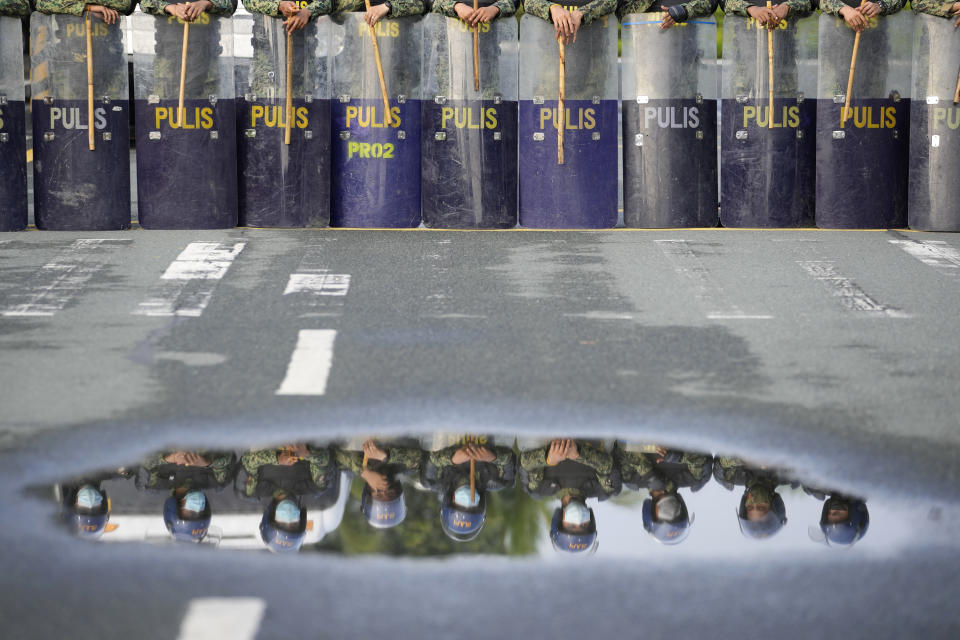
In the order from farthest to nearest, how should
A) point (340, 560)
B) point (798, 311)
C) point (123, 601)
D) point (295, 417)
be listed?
1. point (798, 311)
2. point (295, 417)
3. point (340, 560)
4. point (123, 601)

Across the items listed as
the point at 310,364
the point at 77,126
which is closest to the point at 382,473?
the point at 310,364

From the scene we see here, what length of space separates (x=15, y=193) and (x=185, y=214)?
1.46m

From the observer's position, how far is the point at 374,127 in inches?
497

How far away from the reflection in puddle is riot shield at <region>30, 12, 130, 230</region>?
23.3 ft

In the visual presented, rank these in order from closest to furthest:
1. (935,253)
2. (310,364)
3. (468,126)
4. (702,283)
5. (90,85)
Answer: (310,364) → (702,283) → (935,253) → (90,85) → (468,126)

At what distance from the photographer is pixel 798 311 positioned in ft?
30.9

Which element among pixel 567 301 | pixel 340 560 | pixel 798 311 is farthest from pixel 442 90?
pixel 340 560

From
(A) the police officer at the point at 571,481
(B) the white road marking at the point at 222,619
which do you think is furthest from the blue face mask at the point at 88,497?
(A) the police officer at the point at 571,481

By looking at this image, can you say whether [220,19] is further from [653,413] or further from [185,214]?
[653,413]

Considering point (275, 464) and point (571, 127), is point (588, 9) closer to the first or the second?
point (571, 127)

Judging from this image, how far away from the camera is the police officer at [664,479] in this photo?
16.4 ft

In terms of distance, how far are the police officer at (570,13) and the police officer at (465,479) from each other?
662 centimetres

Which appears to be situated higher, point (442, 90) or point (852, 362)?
point (442, 90)

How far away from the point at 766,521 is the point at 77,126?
28.8 ft
